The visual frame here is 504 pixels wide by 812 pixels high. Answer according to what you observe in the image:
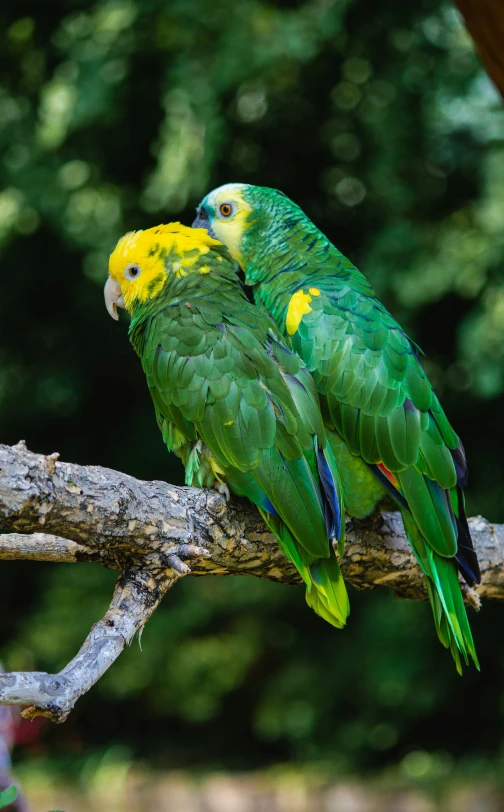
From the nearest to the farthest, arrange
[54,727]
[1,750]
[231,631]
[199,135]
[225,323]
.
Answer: [225,323] → [1,750] → [199,135] → [231,631] → [54,727]

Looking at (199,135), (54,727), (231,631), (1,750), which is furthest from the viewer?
(54,727)

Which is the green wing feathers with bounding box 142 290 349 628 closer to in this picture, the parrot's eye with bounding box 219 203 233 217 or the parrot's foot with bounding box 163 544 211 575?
the parrot's foot with bounding box 163 544 211 575

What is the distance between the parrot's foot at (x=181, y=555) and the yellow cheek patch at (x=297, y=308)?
575 millimetres

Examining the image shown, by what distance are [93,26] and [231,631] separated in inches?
100

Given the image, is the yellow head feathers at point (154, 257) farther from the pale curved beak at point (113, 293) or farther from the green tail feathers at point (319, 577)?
the green tail feathers at point (319, 577)

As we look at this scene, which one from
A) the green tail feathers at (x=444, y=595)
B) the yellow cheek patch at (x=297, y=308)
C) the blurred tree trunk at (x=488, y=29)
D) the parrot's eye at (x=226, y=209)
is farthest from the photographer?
the parrot's eye at (x=226, y=209)

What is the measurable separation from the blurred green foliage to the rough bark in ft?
4.35

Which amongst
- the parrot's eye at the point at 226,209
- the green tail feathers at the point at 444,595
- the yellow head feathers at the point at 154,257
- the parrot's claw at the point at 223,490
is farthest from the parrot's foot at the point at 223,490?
the parrot's eye at the point at 226,209

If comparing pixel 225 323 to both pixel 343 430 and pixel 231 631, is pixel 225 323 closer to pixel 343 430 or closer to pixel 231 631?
pixel 343 430

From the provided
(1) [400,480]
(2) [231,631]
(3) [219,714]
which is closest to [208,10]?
(1) [400,480]

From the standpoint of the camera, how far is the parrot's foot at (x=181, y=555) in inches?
51.6

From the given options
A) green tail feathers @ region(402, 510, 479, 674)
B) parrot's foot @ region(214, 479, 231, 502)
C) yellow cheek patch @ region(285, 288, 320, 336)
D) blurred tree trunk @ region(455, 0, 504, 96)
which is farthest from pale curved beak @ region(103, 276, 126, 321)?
blurred tree trunk @ region(455, 0, 504, 96)

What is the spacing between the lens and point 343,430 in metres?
1.71

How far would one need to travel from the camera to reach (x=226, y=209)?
2.08 m
